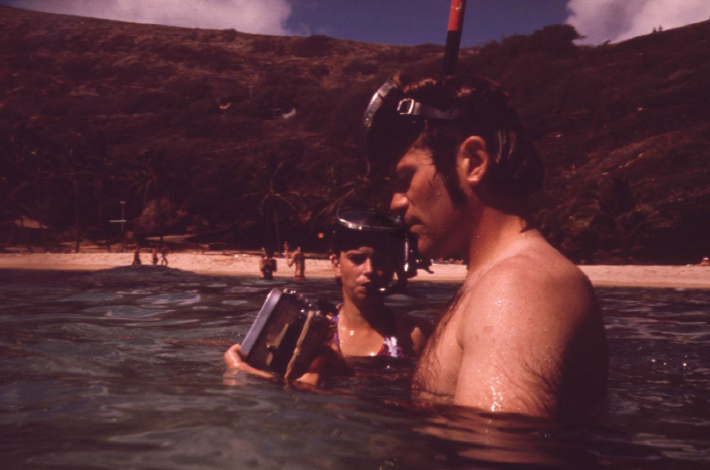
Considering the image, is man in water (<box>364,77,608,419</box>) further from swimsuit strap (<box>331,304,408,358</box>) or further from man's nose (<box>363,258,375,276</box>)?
swimsuit strap (<box>331,304,408,358</box>)

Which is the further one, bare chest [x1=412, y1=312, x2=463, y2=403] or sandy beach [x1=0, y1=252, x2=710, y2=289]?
sandy beach [x1=0, y1=252, x2=710, y2=289]

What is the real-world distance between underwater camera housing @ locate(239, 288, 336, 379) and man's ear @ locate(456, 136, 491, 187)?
3.28 ft

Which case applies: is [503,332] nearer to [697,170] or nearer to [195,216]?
[697,170]

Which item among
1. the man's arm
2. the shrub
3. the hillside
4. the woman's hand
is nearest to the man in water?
the man's arm

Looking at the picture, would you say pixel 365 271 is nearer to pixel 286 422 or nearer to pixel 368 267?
pixel 368 267

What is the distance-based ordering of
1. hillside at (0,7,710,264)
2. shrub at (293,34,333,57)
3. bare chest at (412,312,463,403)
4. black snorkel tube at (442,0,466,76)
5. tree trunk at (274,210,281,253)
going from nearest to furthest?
bare chest at (412,312,463,403), black snorkel tube at (442,0,466,76), hillside at (0,7,710,264), tree trunk at (274,210,281,253), shrub at (293,34,333,57)

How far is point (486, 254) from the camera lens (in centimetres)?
254

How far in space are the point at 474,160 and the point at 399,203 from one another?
38 centimetres

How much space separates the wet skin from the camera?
1960mm

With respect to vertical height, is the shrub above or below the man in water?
above

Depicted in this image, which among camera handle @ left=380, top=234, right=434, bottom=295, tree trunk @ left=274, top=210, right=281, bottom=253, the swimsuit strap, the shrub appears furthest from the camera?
the shrub

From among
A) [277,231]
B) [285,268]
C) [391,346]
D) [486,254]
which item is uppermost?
[277,231]

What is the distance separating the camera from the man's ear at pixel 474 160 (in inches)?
94.9

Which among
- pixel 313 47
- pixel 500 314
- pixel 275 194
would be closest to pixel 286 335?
pixel 500 314
